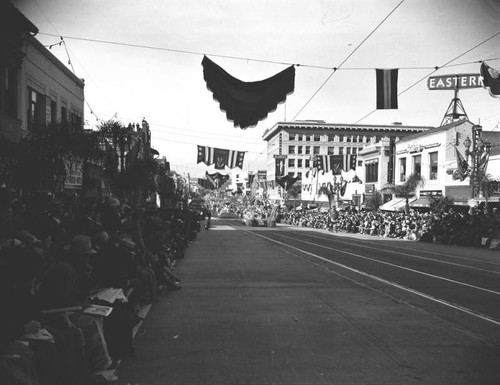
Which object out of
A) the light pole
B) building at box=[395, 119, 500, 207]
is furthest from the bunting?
building at box=[395, 119, 500, 207]

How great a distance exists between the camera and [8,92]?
52.9ft

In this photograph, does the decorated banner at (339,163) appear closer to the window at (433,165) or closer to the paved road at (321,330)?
the window at (433,165)

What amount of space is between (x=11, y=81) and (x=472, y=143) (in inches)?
1141

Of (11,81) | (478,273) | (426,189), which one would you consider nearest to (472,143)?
(426,189)

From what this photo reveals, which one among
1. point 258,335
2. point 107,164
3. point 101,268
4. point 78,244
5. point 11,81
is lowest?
point 258,335

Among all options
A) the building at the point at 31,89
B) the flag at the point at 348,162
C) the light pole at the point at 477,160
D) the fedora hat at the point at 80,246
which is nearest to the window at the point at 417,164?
the flag at the point at 348,162

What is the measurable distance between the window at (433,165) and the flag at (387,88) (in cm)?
2537

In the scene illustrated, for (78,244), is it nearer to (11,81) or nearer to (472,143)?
(11,81)

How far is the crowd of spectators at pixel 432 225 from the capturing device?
24281mm

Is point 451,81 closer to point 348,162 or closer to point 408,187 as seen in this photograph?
point 408,187

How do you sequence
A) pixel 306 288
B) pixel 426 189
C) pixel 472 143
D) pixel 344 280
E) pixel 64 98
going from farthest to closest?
pixel 426 189 → pixel 472 143 → pixel 64 98 → pixel 344 280 → pixel 306 288

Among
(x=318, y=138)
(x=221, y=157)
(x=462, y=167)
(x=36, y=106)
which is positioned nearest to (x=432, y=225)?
(x=462, y=167)

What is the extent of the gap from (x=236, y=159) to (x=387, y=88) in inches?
674

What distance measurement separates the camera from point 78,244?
18.4ft
